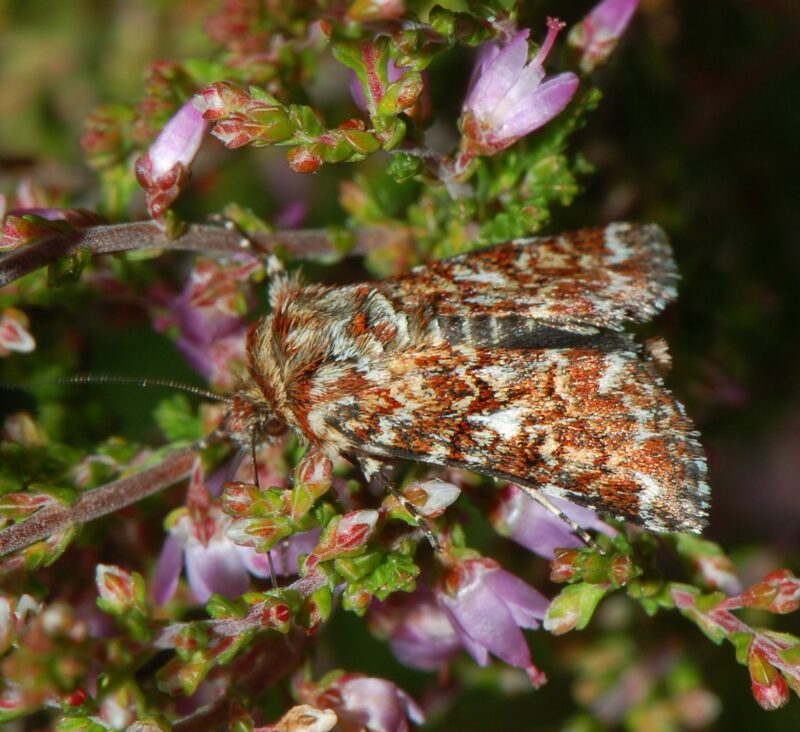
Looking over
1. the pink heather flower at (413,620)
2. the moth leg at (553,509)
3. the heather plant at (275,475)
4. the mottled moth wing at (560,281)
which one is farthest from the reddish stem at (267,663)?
the mottled moth wing at (560,281)

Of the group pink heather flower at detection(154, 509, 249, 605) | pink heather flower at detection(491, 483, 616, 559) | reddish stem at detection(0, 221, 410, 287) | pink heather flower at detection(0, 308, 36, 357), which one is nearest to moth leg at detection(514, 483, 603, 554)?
pink heather flower at detection(491, 483, 616, 559)

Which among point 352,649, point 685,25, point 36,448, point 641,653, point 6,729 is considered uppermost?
point 685,25

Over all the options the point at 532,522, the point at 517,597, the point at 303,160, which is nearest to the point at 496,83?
the point at 303,160

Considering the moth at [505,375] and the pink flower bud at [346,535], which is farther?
the moth at [505,375]

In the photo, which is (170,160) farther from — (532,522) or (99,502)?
(532,522)

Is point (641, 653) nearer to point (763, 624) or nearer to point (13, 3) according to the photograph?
point (763, 624)

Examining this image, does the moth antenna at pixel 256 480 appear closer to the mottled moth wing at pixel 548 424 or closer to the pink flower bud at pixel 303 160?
the mottled moth wing at pixel 548 424

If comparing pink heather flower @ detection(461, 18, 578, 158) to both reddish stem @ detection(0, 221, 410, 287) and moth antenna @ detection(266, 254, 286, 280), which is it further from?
moth antenna @ detection(266, 254, 286, 280)

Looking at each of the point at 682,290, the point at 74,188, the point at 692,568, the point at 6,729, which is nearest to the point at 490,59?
the point at 682,290

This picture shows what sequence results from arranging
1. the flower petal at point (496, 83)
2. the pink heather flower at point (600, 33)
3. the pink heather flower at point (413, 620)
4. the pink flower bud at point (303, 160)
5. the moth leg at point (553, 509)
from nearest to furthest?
the pink flower bud at point (303, 160)
the flower petal at point (496, 83)
the moth leg at point (553, 509)
the pink heather flower at point (413, 620)
the pink heather flower at point (600, 33)
